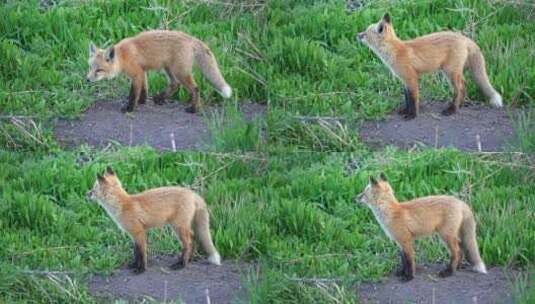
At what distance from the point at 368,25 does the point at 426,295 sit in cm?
195

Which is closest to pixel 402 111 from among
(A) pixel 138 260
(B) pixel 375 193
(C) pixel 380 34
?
(C) pixel 380 34

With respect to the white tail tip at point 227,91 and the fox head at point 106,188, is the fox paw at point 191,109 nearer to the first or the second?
the white tail tip at point 227,91

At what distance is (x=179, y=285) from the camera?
8297 millimetres

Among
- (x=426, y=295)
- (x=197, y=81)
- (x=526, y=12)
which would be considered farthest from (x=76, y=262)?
(x=526, y=12)

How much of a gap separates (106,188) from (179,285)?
695mm

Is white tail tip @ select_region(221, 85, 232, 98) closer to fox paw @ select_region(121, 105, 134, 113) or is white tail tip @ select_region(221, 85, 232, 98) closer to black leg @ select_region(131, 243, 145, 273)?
fox paw @ select_region(121, 105, 134, 113)

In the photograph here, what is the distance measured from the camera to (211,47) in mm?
9164

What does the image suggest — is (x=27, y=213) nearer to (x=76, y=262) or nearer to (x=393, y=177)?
(x=76, y=262)

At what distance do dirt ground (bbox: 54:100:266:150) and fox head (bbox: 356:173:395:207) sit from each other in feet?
2.83

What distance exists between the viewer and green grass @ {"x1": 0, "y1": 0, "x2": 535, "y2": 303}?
27.1 ft

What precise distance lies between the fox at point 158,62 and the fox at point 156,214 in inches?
30.0

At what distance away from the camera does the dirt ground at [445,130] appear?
28.2 ft

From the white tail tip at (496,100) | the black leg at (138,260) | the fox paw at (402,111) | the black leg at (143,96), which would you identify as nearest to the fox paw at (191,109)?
the black leg at (143,96)

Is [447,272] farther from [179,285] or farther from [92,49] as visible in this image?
[92,49]
